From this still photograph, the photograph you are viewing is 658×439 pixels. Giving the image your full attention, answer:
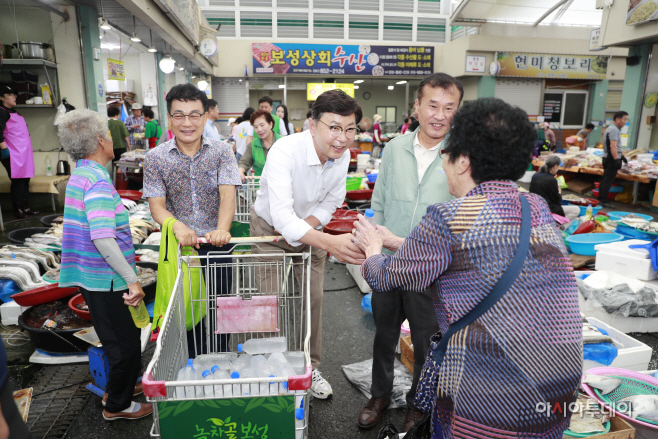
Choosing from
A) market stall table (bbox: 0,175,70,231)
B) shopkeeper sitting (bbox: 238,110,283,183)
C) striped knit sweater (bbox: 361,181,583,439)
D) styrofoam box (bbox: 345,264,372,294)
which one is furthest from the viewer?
market stall table (bbox: 0,175,70,231)

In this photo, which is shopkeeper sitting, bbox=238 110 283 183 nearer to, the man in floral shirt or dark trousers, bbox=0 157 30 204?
the man in floral shirt

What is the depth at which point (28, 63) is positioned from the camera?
282 inches

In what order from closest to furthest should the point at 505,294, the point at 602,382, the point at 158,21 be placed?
1. the point at 505,294
2. the point at 602,382
3. the point at 158,21

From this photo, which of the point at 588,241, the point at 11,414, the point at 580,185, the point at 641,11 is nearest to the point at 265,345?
the point at 11,414

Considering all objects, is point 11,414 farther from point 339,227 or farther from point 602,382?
point 339,227

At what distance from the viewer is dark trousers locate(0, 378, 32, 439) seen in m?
1.13

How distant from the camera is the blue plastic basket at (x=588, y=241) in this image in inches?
209

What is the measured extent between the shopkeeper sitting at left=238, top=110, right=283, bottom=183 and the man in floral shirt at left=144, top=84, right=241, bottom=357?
8.57 ft

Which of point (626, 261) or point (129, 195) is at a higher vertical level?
point (129, 195)

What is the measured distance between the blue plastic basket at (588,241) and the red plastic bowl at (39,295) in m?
5.65

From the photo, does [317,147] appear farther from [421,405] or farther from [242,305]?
[421,405]

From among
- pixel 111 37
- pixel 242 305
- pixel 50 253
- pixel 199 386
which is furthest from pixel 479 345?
pixel 111 37

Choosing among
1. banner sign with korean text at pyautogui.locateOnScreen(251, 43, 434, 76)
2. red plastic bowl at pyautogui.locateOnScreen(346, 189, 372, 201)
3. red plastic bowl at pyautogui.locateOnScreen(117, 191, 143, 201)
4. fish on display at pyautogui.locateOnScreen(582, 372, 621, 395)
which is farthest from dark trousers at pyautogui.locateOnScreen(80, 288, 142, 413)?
banner sign with korean text at pyautogui.locateOnScreen(251, 43, 434, 76)

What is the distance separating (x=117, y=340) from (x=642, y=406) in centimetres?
292
